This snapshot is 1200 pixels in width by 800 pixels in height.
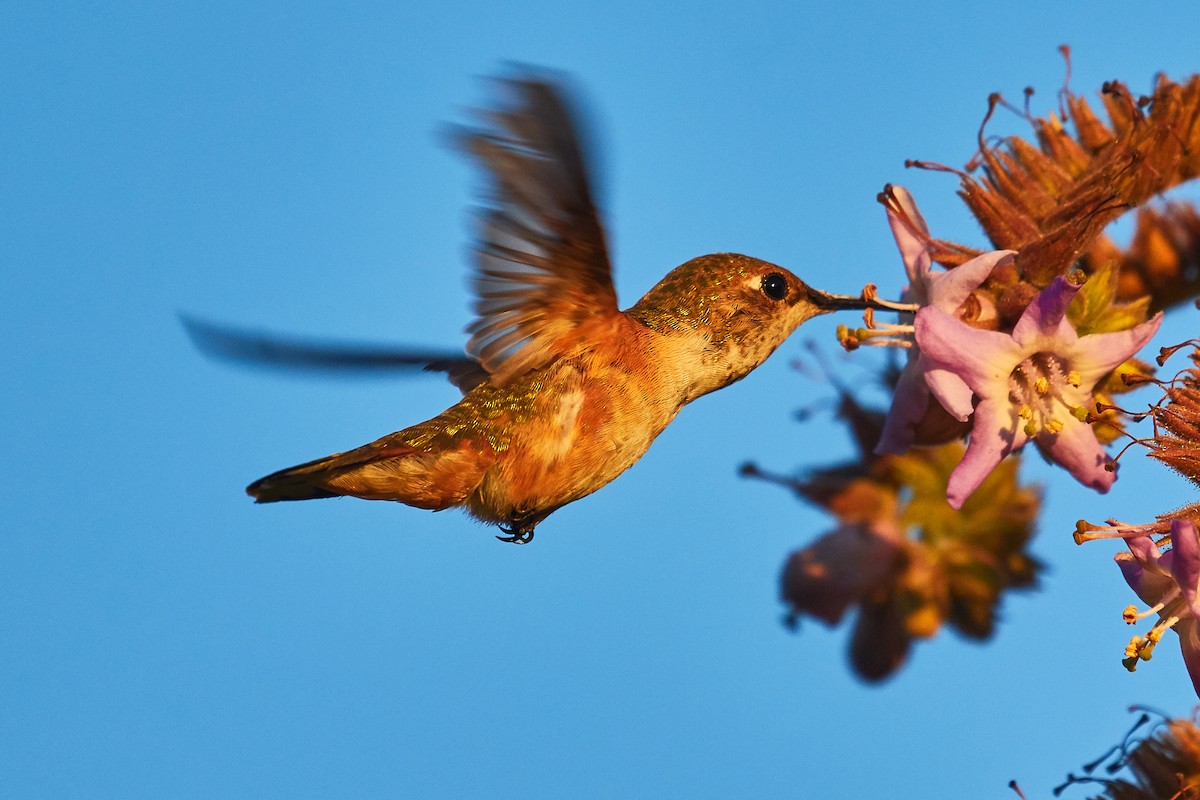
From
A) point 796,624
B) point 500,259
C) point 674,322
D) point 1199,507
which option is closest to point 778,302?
point 674,322

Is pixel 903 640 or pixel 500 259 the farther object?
pixel 903 640

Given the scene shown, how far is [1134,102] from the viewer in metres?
5.37

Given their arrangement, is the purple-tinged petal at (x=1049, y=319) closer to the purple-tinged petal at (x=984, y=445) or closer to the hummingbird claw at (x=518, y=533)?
the purple-tinged petal at (x=984, y=445)

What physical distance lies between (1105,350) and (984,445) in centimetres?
54

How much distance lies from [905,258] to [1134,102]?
111cm

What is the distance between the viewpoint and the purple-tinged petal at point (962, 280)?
485 cm

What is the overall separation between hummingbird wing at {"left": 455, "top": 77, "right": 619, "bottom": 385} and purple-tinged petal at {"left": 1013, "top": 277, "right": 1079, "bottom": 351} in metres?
1.48

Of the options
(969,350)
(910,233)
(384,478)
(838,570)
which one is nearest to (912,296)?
(910,233)

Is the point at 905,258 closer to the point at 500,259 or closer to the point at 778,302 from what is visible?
the point at 778,302

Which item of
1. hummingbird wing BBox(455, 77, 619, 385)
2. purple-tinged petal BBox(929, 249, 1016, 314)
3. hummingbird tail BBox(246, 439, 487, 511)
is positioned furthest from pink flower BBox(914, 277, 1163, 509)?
hummingbird tail BBox(246, 439, 487, 511)

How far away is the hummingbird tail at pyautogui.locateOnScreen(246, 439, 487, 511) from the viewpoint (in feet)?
15.6

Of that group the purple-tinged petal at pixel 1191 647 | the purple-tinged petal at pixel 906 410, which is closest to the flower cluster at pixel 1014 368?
the purple-tinged petal at pixel 906 410

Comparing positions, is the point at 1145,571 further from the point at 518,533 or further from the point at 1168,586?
the point at 518,533

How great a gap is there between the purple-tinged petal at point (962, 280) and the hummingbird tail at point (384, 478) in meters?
1.83
